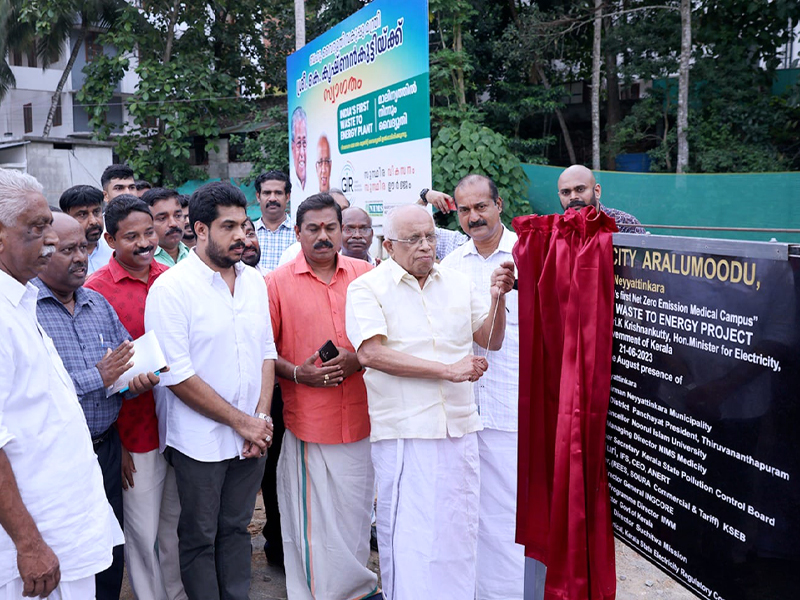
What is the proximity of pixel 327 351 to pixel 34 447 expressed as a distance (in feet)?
4.66

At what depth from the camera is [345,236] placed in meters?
4.58

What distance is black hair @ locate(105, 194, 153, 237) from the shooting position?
3383 millimetres

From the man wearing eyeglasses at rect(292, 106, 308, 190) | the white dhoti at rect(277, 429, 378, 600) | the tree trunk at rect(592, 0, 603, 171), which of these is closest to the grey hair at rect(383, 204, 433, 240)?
the white dhoti at rect(277, 429, 378, 600)

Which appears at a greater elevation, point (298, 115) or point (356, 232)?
point (298, 115)

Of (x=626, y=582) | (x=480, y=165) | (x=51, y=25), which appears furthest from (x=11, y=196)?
(x=51, y=25)

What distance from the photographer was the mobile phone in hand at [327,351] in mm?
3291

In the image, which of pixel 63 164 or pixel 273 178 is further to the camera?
pixel 63 164

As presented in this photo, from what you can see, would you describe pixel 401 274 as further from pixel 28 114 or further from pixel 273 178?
pixel 28 114

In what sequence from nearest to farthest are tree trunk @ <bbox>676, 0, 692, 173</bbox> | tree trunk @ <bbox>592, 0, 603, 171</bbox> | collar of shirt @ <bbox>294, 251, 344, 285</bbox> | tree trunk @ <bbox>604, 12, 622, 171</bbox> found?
collar of shirt @ <bbox>294, 251, 344, 285</bbox>, tree trunk @ <bbox>676, 0, 692, 173</bbox>, tree trunk @ <bbox>592, 0, 603, 171</bbox>, tree trunk @ <bbox>604, 12, 622, 171</bbox>

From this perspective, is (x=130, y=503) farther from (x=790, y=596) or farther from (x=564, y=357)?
(x=790, y=596)

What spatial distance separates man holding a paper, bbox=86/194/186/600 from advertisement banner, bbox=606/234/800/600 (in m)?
2.20

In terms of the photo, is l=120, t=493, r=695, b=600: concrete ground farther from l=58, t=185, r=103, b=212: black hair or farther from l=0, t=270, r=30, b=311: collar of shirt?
l=0, t=270, r=30, b=311: collar of shirt

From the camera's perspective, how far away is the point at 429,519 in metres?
3.08

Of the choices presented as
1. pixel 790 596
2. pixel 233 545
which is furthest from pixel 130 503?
pixel 790 596
